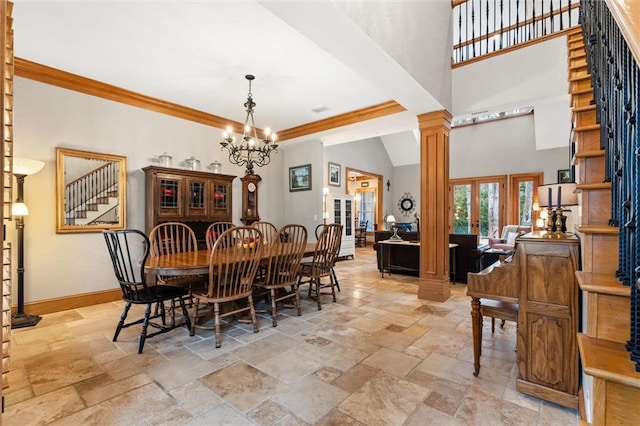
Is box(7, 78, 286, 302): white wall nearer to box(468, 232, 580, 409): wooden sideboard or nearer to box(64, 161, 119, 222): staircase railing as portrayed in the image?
box(64, 161, 119, 222): staircase railing

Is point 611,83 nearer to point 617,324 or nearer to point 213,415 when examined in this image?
point 617,324

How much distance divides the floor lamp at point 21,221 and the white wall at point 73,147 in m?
0.23

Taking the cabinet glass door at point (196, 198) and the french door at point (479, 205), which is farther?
the french door at point (479, 205)

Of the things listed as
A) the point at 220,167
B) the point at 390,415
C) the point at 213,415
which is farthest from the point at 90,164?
the point at 390,415

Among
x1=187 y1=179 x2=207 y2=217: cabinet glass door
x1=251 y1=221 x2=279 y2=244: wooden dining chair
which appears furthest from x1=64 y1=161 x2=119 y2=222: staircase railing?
x1=251 y1=221 x2=279 y2=244: wooden dining chair

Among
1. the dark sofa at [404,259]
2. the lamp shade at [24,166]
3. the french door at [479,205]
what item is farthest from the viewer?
the french door at [479,205]

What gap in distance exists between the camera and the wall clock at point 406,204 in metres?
10.7

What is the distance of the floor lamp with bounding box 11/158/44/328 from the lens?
3123mm

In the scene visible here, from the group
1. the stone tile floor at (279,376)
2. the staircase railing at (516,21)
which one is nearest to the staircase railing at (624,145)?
the stone tile floor at (279,376)

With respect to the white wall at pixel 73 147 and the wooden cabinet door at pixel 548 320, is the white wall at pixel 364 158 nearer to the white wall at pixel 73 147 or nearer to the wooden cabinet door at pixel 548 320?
the white wall at pixel 73 147

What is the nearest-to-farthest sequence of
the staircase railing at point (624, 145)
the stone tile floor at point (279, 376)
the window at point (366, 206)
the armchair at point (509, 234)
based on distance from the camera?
the staircase railing at point (624, 145) → the stone tile floor at point (279, 376) → the armchair at point (509, 234) → the window at point (366, 206)

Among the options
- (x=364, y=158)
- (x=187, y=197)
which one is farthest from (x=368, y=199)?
(x=187, y=197)

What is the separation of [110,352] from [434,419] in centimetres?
254

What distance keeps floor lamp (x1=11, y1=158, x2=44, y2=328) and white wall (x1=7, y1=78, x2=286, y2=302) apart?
226 mm
